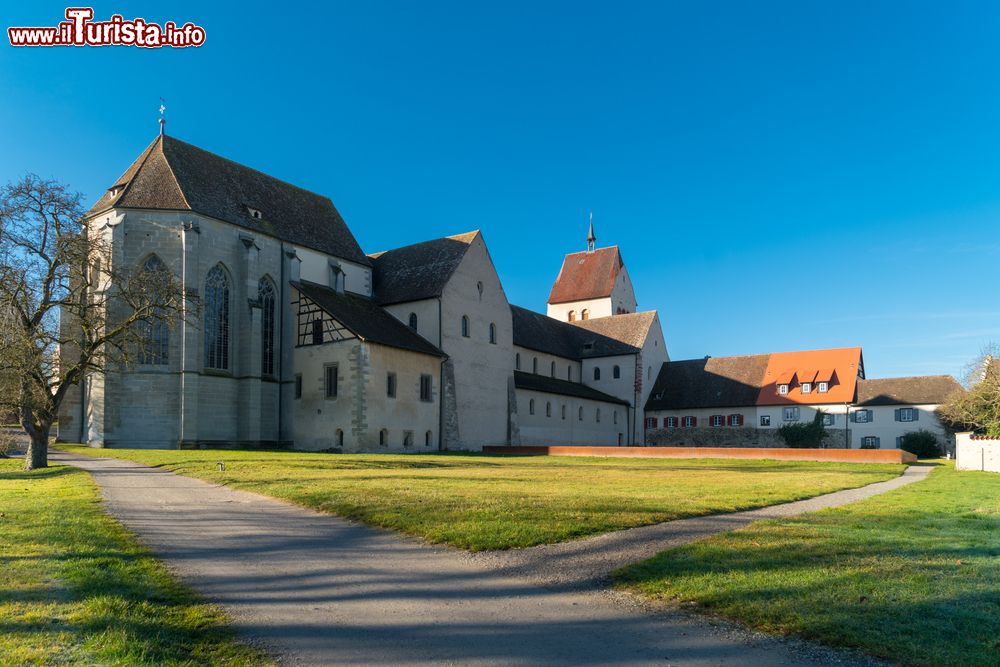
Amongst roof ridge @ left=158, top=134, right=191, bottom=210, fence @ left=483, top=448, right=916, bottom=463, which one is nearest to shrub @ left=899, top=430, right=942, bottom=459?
fence @ left=483, top=448, right=916, bottom=463

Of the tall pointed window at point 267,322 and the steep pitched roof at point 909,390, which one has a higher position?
the tall pointed window at point 267,322

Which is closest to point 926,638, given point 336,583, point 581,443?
point 336,583

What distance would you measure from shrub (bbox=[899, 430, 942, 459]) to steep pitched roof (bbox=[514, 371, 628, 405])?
22234 mm

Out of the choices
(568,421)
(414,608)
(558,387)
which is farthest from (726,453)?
(414,608)

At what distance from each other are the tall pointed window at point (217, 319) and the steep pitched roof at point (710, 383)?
40344 mm

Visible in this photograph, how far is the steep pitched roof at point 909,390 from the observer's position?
59844 millimetres

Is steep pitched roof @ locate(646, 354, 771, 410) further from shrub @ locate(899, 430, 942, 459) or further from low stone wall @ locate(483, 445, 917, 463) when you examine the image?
low stone wall @ locate(483, 445, 917, 463)

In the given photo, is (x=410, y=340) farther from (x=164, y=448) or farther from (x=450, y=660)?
(x=450, y=660)

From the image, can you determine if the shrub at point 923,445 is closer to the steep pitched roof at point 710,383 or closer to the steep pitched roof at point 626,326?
the steep pitched roof at point 710,383

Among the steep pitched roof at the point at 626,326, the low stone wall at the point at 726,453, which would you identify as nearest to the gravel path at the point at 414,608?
the low stone wall at the point at 726,453

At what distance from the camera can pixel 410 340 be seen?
45.2 m

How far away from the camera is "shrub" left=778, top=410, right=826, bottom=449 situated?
191 ft

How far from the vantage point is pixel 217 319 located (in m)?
40.4

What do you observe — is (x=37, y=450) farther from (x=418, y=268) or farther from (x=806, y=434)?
(x=806, y=434)
